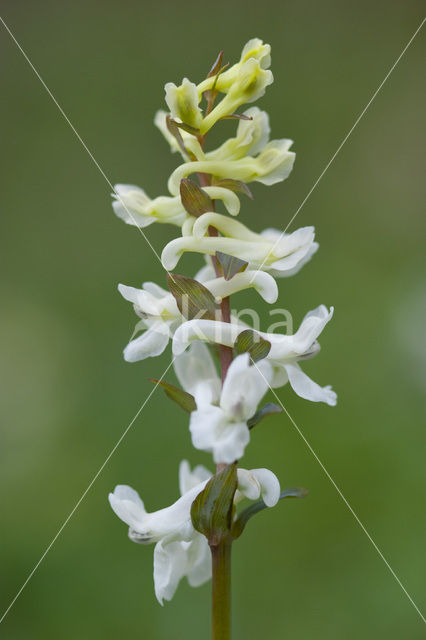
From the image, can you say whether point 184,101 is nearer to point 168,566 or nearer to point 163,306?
point 163,306

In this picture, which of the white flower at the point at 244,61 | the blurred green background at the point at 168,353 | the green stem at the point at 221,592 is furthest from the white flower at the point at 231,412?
the blurred green background at the point at 168,353

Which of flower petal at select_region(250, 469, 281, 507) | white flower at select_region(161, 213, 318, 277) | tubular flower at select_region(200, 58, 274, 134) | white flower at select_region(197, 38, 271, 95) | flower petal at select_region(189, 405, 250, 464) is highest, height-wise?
white flower at select_region(197, 38, 271, 95)

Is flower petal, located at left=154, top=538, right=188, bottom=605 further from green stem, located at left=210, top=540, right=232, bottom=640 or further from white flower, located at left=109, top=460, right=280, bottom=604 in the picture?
green stem, located at left=210, top=540, right=232, bottom=640

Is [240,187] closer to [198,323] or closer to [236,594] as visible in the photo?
[198,323]

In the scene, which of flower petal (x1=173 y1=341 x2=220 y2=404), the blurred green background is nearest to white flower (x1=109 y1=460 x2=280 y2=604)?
flower petal (x1=173 y1=341 x2=220 y2=404)

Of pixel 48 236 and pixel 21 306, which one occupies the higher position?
pixel 48 236

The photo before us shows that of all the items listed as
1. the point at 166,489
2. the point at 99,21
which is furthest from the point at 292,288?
the point at 99,21

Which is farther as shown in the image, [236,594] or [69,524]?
[69,524]
